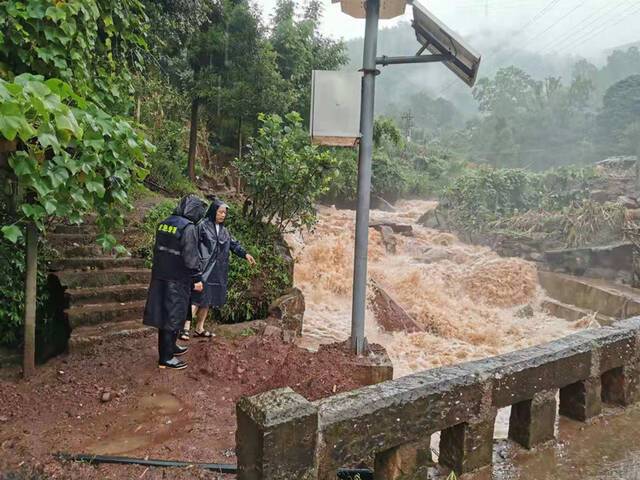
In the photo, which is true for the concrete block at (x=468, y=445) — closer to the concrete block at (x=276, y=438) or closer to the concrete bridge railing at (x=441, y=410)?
the concrete bridge railing at (x=441, y=410)

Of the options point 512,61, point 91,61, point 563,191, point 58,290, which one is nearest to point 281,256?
point 58,290

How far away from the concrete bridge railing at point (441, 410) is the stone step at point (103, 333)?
4.11 m

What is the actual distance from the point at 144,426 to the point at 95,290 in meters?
3.01

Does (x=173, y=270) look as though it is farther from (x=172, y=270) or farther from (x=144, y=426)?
(x=144, y=426)

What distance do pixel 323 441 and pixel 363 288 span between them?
104 inches

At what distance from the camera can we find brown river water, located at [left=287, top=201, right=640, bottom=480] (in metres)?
2.60

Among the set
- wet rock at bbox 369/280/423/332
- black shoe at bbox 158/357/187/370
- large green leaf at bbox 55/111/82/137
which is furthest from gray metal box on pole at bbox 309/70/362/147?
wet rock at bbox 369/280/423/332

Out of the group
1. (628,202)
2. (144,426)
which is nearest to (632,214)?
(628,202)

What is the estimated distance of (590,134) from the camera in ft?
119

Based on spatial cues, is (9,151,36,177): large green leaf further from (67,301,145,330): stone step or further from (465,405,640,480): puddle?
(465,405,640,480): puddle

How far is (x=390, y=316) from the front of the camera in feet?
32.1

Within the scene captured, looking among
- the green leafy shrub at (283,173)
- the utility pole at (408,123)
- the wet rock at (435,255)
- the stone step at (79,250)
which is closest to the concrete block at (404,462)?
the stone step at (79,250)

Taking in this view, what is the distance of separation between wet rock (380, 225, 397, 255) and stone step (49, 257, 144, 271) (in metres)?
10.5

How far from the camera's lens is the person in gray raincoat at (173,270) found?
14.8 feet
